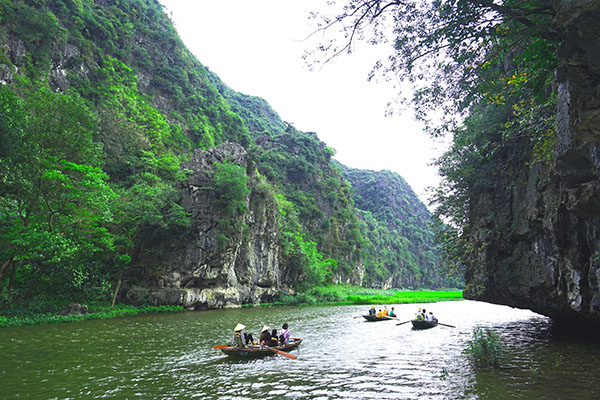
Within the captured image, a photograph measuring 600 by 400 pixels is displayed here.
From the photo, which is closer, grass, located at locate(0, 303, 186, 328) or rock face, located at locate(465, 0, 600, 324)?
rock face, located at locate(465, 0, 600, 324)

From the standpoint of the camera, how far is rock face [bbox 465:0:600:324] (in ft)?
17.1

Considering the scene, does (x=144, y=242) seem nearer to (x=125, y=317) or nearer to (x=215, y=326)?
(x=125, y=317)

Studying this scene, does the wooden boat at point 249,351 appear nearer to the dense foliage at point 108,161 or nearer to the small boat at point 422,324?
the small boat at point 422,324

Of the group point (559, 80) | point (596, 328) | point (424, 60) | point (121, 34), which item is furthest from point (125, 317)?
point (121, 34)

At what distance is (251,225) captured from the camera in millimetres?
40750

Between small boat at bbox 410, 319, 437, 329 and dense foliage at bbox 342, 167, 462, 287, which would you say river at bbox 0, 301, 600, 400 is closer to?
small boat at bbox 410, 319, 437, 329

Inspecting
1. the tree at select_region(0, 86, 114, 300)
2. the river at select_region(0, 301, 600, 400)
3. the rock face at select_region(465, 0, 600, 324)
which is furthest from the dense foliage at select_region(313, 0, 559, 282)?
the tree at select_region(0, 86, 114, 300)

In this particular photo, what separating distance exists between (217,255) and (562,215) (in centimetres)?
2920

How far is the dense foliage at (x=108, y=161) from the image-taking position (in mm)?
19969

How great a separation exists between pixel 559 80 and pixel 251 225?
121 feet

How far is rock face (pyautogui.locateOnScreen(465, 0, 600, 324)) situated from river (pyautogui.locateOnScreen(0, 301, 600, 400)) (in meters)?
2.49

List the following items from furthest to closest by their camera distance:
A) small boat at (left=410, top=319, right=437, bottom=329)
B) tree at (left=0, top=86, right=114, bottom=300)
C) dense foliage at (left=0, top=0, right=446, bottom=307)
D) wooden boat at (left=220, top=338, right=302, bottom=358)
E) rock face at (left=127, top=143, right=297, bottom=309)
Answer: rock face at (left=127, top=143, right=297, bottom=309) → small boat at (left=410, top=319, right=437, bottom=329) → dense foliage at (left=0, top=0, right=446, bottom=307) → tree at (left=0, top=86, right=114, bottom=300) → wooden boat at (left=220, top=338, right=302, bottom=358)

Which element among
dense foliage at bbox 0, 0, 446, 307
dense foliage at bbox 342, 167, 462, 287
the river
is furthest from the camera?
dense foliage at bbox 342, 167, 462, 287

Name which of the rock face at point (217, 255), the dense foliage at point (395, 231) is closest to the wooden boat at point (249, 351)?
the rock face at point (217, 255)
